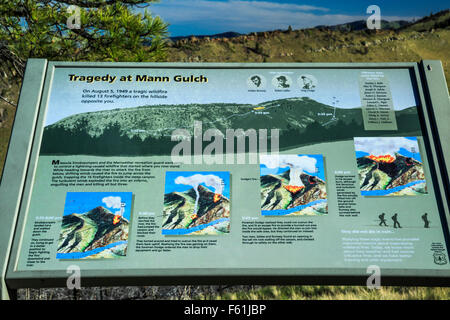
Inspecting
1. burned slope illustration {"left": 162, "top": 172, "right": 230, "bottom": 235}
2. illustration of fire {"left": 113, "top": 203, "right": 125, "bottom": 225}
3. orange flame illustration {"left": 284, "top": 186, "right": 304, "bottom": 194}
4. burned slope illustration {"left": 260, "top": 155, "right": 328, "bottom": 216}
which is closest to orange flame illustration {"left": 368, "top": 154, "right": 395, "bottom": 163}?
burned slope illustration {"left": 260, "top": 155, "right": 328, "bottom": 216}

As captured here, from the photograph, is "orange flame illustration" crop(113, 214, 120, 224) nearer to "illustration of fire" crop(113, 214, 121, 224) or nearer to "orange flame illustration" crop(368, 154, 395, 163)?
"illustration of fire" crop(113, 214, 121, 224)

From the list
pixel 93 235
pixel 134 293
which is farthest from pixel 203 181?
pixel 134 293

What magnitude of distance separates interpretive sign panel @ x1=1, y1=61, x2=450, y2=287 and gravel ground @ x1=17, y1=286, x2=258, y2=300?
95.9 inches

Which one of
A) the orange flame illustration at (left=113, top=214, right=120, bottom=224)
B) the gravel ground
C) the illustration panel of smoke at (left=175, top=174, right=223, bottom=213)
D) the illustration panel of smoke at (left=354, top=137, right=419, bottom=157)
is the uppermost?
the illustration panel of smoke at (left=354, top=137, right=419, bottom=157)

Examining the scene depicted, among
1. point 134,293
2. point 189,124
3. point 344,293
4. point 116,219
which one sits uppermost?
point 189,124

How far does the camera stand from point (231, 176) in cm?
255

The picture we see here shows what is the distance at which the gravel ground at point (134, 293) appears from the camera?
14.9 ft

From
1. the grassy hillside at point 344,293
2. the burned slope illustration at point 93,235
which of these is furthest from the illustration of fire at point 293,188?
the grassy hillside at point 344,293

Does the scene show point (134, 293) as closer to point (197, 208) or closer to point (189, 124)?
point (197, 208)

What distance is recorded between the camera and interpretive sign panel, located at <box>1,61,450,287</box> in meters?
2.31

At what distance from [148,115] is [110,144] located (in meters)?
0.38

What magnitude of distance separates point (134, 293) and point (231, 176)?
3.20m
